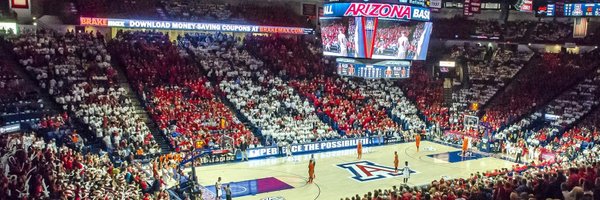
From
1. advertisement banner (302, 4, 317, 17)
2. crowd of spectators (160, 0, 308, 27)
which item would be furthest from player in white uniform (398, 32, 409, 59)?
advertisement banner (302, 4, 317, 17)

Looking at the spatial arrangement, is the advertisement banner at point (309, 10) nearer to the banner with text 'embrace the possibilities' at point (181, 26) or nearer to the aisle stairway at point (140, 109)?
the banner with text 'embrace the possibilities' at point (181, 26)

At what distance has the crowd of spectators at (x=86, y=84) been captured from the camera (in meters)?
26.5

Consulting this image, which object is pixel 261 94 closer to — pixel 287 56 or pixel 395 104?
pixel 287 56

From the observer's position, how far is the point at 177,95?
31.6m

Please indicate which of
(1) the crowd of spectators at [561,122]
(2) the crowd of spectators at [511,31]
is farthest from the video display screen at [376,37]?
(2) the crowd of spectators at [511,31]

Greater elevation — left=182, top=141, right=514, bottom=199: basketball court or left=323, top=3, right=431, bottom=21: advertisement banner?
left=323, top=3, right=431, bottom=21: advertisement banner

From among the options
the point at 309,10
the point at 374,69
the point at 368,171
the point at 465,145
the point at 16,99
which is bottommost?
the point at 368,171

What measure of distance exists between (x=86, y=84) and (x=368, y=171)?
1505cm

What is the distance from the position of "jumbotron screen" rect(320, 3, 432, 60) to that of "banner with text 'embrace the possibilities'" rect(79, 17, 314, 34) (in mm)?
13520

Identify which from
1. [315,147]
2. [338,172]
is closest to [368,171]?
[338,172]

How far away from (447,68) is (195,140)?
77.9 ft

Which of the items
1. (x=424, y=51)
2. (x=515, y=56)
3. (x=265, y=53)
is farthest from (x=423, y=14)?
(x=515, y=56)

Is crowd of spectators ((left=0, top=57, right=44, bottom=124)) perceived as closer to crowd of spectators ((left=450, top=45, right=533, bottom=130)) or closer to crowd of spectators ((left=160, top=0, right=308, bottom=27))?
crowd of spectators ((left=160, top=0, right=308, bottom=27))

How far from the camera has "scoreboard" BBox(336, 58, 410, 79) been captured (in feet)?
84.5
